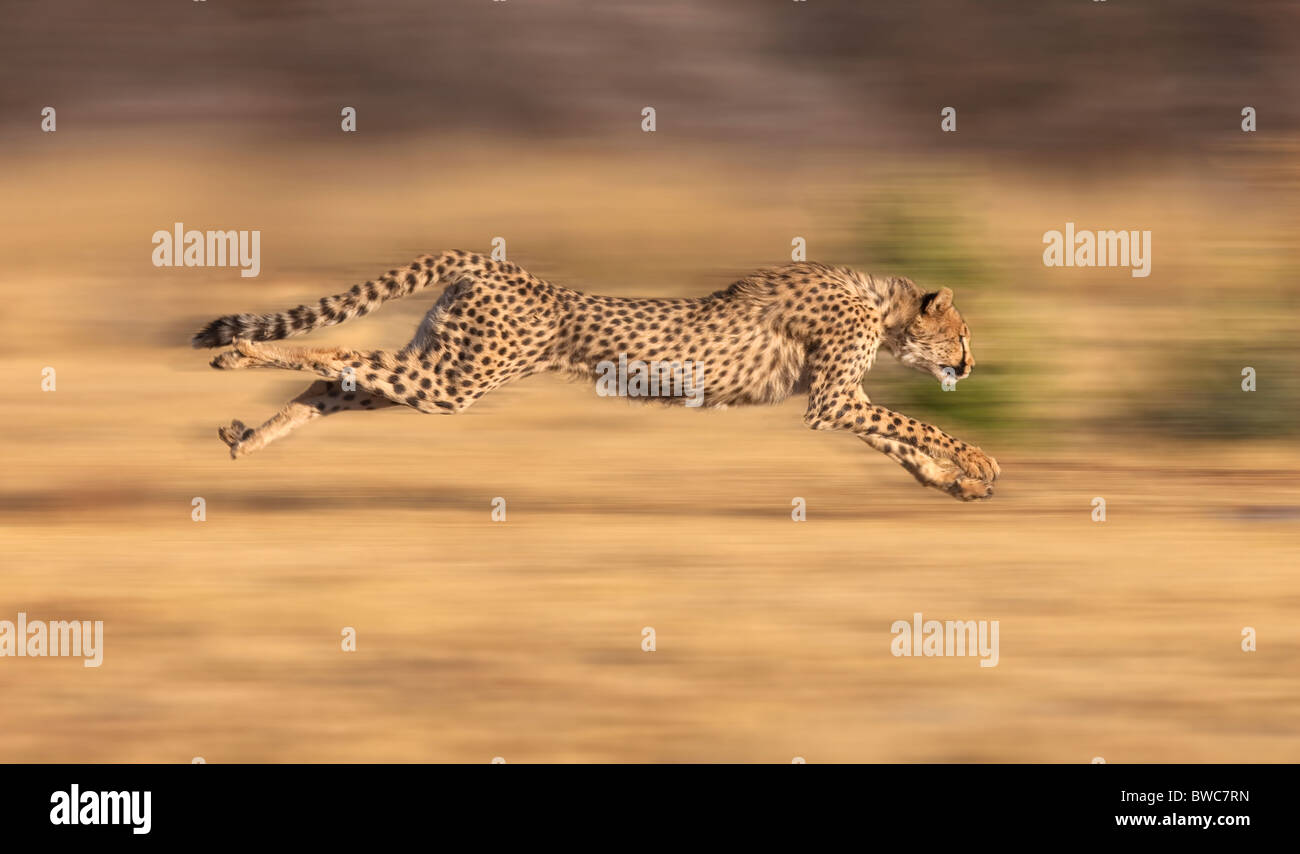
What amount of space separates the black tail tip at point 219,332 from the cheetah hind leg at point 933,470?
2279 mm

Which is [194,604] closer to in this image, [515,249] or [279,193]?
[515,249]

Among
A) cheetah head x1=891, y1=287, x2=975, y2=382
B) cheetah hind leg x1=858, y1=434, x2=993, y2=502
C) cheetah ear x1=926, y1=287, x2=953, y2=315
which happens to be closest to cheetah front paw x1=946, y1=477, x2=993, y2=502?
cheetah hind leg x1=858, y1=434, x2=993, y2=502

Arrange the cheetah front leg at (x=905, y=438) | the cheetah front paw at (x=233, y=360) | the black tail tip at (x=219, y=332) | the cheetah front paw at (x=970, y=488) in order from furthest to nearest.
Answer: the cheetah front paw at (x=970, y=488) < the cheetah front leg at (x=905, y=438) < the black tail tip at (x=219, y=332) < the cheetah front paw at (x=233, y=360)

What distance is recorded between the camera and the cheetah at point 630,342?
5891 millimetres

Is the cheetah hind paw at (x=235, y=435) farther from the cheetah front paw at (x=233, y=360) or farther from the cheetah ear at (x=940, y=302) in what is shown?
the cheetah ear at (x=940, y=302)

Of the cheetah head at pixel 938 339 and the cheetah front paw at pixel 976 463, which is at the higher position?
the cheetah head at pixel 938 339

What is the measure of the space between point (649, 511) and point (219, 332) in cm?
176

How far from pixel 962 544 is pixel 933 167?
735 cm

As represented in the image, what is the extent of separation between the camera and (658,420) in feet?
27.5

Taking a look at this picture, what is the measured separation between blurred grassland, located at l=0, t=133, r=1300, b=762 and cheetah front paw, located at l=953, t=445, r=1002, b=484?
0.63 feet

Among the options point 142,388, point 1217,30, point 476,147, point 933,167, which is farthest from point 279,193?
point 1217,30

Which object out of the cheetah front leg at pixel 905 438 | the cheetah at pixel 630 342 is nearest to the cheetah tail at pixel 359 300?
the cheetah at pixel 630 342

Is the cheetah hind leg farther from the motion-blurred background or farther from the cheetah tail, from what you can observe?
the cheetah tail

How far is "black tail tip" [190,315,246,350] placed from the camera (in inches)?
228
